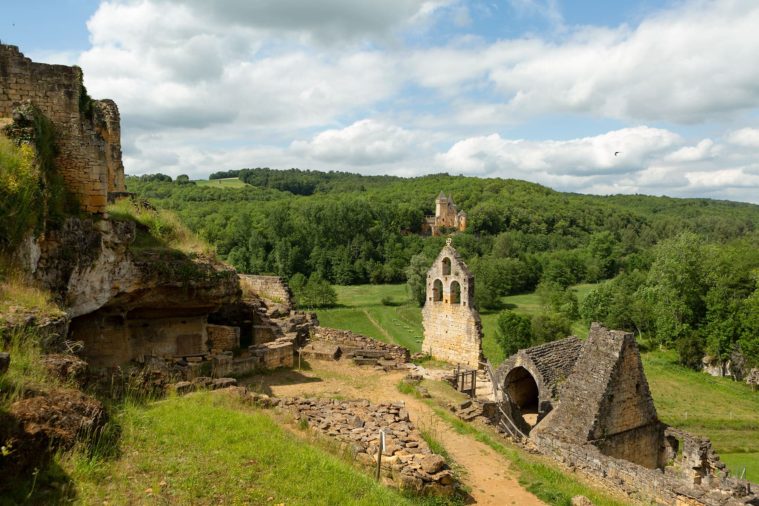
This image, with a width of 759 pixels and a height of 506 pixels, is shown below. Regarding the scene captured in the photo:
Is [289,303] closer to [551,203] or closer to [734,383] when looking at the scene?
[734,383]

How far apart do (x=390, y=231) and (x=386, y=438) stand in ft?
281

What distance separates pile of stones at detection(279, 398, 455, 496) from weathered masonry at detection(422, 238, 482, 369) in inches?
318

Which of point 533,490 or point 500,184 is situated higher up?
point 500,184

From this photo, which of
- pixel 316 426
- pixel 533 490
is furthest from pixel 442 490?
pixel 316 426

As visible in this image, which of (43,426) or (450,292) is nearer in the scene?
(43,426)

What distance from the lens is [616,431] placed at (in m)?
13.9

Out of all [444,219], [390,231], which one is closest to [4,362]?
[390,231]

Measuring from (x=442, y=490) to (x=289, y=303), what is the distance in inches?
560

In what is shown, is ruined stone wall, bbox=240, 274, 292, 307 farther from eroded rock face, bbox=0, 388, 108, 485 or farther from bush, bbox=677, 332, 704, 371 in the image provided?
bush, bbox=677, 332, 704, 371

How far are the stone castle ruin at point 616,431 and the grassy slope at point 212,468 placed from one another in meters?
6.41

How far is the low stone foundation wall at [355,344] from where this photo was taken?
60.6ft

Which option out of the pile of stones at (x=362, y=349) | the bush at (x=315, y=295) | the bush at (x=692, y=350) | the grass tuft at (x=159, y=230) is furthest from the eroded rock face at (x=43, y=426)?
the bush at (x=315, y=295)

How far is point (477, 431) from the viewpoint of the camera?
477 inches

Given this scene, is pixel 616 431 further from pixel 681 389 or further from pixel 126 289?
pixel 681 389
